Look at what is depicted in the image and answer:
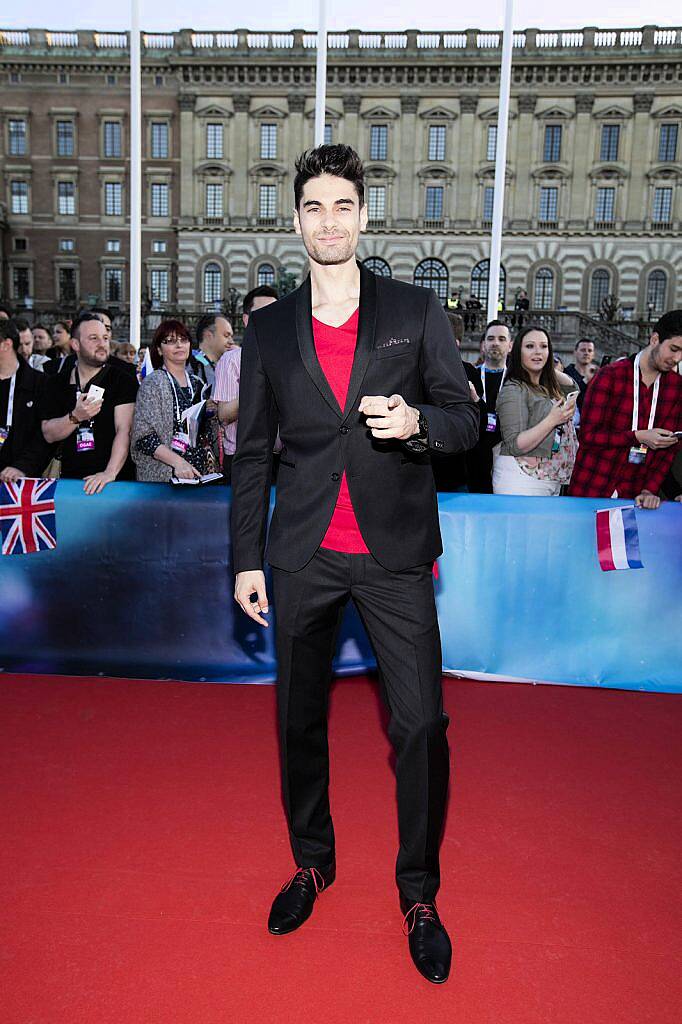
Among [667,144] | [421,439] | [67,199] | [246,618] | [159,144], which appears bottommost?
[246,618]

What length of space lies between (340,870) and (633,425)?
118 inches

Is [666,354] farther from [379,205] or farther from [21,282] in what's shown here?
[21,282]

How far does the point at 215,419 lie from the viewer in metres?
5.02

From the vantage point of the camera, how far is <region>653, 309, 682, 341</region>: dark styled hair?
4.42 meters

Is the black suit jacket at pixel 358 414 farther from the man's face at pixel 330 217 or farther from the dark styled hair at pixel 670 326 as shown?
the dark styled hair at pixel 670 326

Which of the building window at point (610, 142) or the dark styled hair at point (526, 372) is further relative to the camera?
the building window at point (610, 142)

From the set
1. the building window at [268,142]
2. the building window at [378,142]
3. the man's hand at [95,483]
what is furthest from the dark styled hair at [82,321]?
the building window at [378,142]

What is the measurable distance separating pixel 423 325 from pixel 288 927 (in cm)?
183

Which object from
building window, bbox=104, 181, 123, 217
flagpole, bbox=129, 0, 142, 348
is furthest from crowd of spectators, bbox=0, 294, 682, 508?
building window, bbox=104, 181, 123, 217

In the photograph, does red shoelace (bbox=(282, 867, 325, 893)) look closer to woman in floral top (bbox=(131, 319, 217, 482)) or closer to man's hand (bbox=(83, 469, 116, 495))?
woman in floral top (bbox=(131, 319, 217, 482))

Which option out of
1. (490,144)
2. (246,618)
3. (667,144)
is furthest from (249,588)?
(667,144)

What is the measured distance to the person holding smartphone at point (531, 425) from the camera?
500 centimetres

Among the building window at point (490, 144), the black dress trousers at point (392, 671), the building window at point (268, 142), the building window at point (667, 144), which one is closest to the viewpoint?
the black dress trousers at point (392, 671)

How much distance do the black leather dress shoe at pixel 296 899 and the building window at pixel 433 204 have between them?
46770 mm
